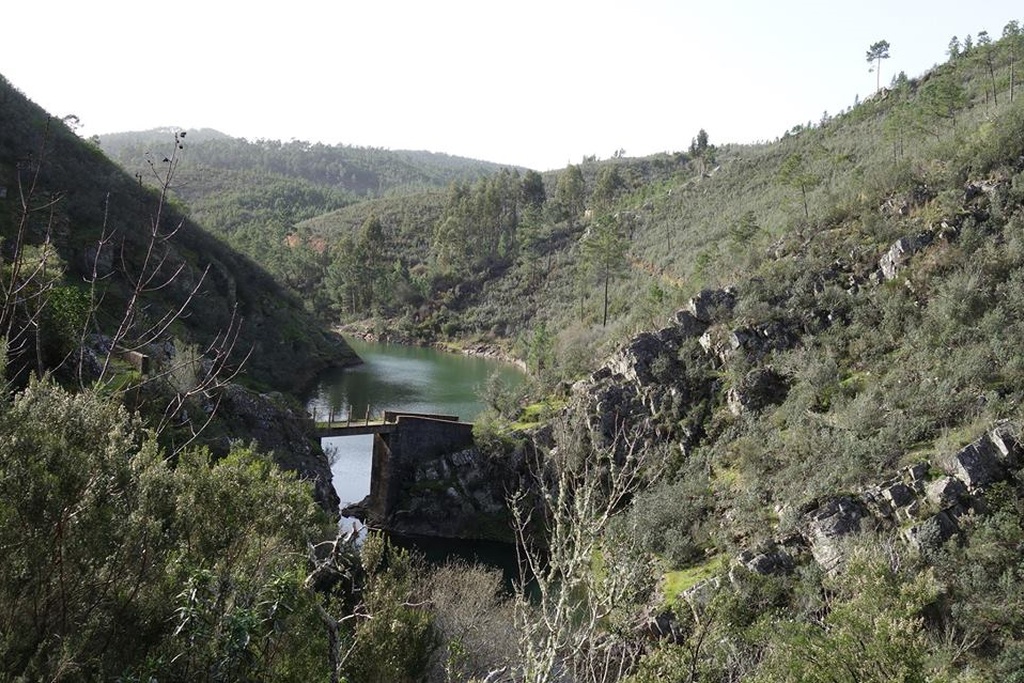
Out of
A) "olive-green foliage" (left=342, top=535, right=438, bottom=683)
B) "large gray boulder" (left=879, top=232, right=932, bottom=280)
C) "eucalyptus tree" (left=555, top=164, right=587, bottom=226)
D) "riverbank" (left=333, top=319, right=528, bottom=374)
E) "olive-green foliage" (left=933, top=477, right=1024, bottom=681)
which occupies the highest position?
"eucalyptus tree" (left=555, top=164, right=587, bottom=226)

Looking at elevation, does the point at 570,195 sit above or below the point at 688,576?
above

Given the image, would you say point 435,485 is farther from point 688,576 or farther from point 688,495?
point 688,576

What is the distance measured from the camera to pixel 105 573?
19.6 feet

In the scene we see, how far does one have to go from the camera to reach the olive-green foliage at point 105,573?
5219 millimetres

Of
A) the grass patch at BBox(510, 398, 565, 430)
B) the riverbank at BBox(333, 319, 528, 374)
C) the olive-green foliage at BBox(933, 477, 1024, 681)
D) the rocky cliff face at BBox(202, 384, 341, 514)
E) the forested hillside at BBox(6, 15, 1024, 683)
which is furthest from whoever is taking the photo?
the riverbank at BBox(333, 319, 528, 374)

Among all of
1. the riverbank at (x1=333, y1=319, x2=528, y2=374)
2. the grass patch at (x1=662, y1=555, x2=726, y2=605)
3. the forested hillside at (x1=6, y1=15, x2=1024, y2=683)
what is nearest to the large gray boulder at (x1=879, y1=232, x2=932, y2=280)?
the forested hillside at (x1=6, y1=15, x2=1024, y2=683)

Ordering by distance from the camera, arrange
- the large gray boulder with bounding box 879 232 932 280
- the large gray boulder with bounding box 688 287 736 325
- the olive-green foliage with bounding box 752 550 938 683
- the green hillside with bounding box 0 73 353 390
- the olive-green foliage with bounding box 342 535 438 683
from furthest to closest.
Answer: the green hillside with bounding box 0 73 353 390
the large gray boulder with bounding box 688 287 736 325
the large gray boulder with bounding box 879 232 932 280
the olive-green foliage with bounding box 342 535 438 683
the olive-green foliage with bounding box 752 550 938 683

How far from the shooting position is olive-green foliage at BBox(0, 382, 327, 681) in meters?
5.22

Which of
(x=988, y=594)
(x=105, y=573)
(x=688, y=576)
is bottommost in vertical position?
(x=688, y=576)

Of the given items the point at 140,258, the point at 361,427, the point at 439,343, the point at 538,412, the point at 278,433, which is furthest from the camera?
the point at 439,343

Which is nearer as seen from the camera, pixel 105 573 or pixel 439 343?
pixel 105 573

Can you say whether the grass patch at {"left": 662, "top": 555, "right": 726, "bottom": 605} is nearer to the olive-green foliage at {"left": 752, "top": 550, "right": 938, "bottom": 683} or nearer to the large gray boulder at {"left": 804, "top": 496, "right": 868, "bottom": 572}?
the large gray boulder at {"left": 804, "top": 496, "right": 868, "bottom": 572}

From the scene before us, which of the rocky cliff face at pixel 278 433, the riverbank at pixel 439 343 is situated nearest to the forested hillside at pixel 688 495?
the rocky cliff face at pixel 278 433

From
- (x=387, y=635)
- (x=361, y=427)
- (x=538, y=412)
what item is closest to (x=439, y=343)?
(x=538, y=412)
